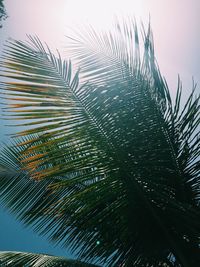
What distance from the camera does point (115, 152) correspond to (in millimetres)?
2670

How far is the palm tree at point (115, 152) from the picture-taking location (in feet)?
8.71

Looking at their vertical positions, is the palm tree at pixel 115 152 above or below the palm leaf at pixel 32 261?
above

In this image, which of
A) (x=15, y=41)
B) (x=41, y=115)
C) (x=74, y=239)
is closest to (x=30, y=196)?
(x=74, y=239)

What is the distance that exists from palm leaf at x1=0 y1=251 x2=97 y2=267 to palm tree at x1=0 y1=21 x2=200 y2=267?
58mm

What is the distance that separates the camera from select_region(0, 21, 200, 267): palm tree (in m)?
2.66

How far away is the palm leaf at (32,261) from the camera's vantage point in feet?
10.0

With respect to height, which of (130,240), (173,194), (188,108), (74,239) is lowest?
(74,239)

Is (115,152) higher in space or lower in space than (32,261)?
higher

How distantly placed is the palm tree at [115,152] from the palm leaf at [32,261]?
0.06 meters

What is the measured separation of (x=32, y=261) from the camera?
3170 millimetres

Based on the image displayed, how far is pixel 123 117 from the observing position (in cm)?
278

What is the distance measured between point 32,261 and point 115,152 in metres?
1.38

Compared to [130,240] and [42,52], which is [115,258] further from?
[42,52]

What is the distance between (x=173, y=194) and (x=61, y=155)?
1.12 m
